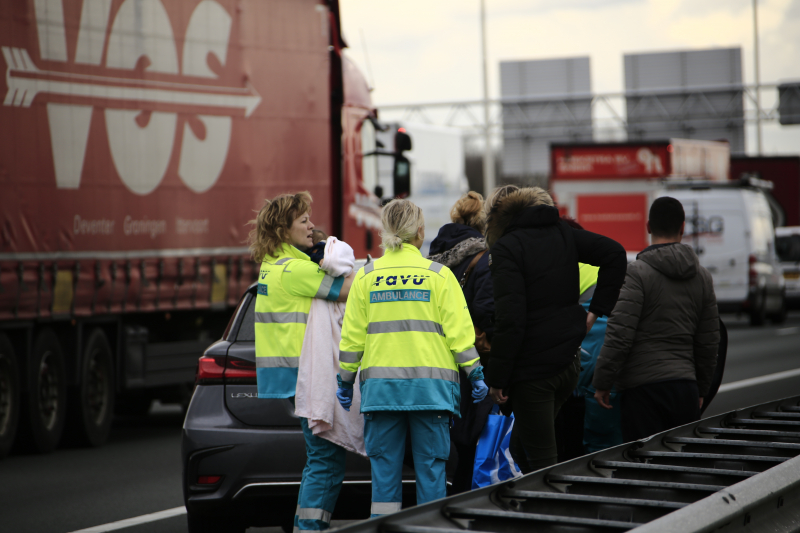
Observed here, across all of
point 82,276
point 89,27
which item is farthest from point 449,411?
point 89,27

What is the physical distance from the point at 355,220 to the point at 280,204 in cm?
738

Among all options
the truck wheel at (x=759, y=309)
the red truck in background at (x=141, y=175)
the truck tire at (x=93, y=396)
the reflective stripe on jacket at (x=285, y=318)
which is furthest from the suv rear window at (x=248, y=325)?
the truck wheel at (x=759, y=309)

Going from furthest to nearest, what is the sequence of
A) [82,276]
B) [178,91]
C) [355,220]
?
[355,220] < [178,91] < [82,276]

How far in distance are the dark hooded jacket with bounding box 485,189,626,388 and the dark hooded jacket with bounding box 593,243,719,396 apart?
48 centimetres

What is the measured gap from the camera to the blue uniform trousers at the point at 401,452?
4.95 m

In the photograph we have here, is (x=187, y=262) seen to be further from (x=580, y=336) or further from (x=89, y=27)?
(x=580, y=336)

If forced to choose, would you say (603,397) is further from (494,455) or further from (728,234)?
(728,234)

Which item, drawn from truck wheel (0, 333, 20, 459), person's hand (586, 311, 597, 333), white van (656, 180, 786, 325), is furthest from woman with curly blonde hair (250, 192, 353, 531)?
white van (656, 180, 786, 325)

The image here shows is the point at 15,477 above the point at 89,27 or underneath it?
underneath

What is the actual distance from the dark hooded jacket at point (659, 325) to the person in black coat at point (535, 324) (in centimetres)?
39

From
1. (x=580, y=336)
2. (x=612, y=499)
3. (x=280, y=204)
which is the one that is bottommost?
(x=612, y=499)

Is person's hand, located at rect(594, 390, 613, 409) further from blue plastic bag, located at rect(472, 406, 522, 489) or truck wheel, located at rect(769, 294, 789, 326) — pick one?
truck wheel, located at rect(769, 294, 789, 326)

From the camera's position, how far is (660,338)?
571cm

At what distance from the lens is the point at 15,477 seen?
868cm
